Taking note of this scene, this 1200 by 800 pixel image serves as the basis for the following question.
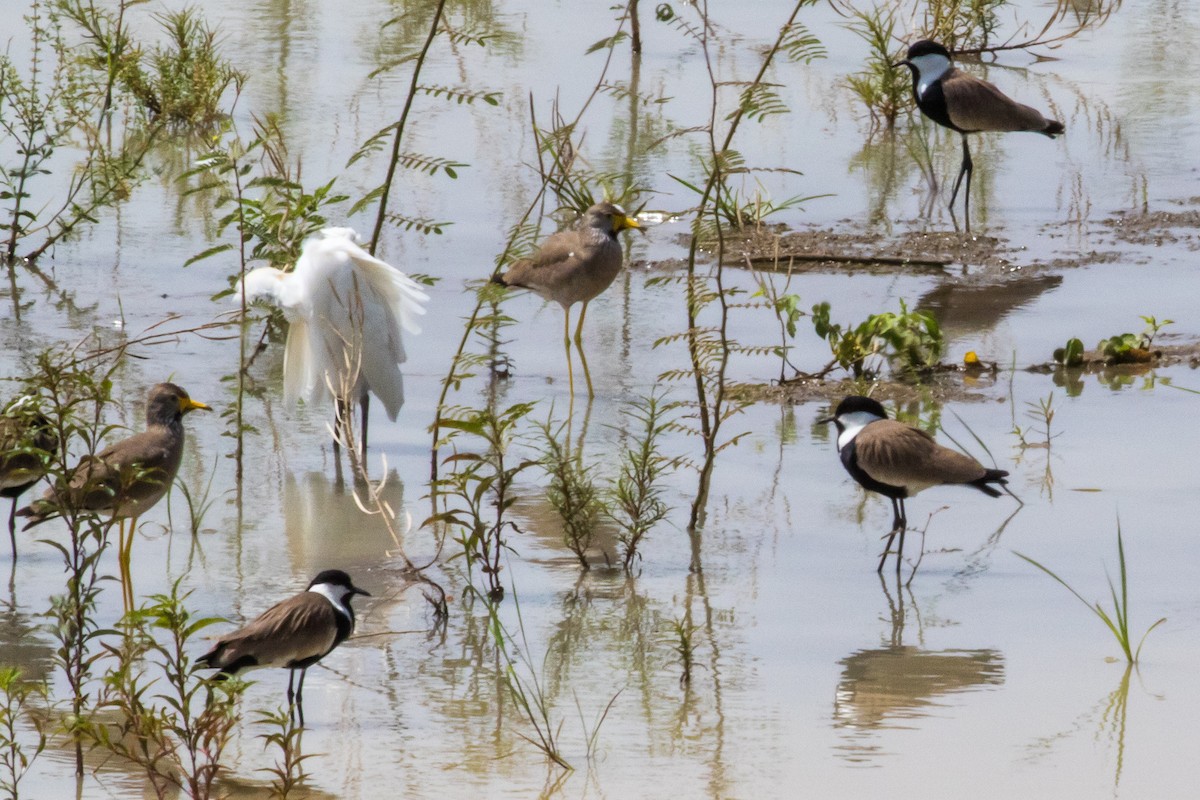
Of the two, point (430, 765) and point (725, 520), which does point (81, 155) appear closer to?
point (725, 520)

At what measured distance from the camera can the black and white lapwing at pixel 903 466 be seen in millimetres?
6066

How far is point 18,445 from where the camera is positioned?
16.1 ft

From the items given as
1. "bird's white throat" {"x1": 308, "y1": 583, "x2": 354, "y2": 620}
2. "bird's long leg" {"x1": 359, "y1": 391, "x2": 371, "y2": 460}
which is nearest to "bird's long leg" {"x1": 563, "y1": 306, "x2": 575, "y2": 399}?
"bird's long leg" {"x1": 359, "y1": 391, "x2": 371, "y2": 460}

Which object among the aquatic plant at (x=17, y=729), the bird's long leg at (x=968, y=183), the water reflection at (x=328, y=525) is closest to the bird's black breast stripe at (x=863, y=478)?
the water reflection at (x=328, y=525)

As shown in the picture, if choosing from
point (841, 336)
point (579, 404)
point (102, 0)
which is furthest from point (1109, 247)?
point (102, 0)

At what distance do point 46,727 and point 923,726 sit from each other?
2.28 m

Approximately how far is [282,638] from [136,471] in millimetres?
586

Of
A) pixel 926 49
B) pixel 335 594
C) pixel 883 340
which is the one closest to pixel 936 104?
pixel 926 49

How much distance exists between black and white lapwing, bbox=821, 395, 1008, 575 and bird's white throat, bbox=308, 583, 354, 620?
1889 mm

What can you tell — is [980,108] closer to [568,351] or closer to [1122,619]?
[568,351]

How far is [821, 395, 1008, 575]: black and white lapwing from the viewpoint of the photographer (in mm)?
6066

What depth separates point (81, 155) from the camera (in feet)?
38.3

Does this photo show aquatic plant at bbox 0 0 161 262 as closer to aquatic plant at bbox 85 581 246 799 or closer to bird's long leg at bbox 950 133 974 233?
bird's long leg at bbox 950 133 974 233

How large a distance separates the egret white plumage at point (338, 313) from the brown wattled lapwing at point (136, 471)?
4.04 feet
